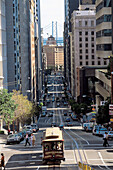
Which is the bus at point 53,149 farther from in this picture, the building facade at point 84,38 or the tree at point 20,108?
the building facade at point 84,38

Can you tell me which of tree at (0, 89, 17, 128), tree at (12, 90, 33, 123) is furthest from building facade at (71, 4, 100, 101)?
tree at (0, 89, 17, 128)

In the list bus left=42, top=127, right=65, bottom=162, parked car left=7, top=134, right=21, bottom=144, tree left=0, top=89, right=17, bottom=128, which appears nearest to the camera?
bus left=42, top=127, right=65, bottom=162

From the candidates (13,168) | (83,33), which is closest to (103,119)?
(13,168)

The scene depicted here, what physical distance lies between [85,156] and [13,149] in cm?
935

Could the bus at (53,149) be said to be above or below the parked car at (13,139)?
above

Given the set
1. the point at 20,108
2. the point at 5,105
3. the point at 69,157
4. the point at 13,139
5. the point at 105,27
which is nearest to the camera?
the point at 69,157

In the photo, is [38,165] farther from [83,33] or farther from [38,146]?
[83,33]

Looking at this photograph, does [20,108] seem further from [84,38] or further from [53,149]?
[84,38]

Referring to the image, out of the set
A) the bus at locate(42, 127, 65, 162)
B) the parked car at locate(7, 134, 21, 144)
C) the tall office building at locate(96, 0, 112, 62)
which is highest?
the tall office building at locate(96, 0, 112, 62)

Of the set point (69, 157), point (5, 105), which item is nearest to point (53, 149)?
point (69, 157)

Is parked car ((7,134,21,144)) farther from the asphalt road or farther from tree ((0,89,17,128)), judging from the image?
tree ((0,89,17,128))

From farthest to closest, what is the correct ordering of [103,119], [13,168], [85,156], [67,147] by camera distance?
[103,119] → [67,147] → [85,156] → [13,168]

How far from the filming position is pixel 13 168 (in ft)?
100

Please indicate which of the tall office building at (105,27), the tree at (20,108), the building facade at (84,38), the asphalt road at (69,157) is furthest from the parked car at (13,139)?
the building facade at (84,38)
